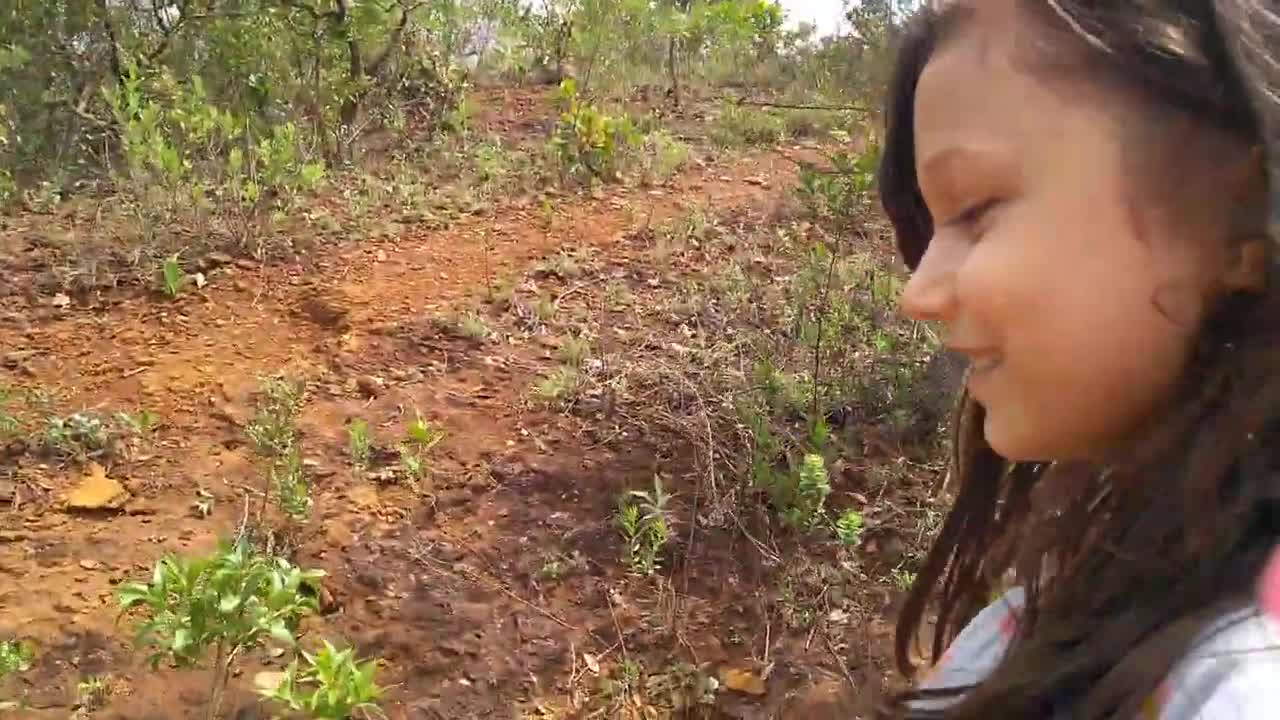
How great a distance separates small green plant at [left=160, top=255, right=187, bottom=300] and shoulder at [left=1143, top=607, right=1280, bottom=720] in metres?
2.93

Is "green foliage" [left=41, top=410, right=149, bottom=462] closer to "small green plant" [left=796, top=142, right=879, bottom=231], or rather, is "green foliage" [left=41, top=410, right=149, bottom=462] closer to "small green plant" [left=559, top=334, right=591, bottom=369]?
"small green plant" [left=559, top=334, right=591, bottom=369]

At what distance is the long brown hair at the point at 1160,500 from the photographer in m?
0.69

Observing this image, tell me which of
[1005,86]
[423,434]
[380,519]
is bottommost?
[380,519]

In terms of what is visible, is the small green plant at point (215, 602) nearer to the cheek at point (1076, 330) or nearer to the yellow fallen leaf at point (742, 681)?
the yellow fallen leaf at point (742, 681)

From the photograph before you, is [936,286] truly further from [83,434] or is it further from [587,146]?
[587,146]

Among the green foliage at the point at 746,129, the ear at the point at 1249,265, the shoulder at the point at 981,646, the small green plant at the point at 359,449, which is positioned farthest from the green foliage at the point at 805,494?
the green foliage at the point at 746,129

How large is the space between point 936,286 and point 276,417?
1.91 meters

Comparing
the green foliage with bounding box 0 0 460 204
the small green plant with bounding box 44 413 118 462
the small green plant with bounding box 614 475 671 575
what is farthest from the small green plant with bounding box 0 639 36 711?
the green foliage with bounding box 0 0 460 204

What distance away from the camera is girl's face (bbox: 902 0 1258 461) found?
0.70 meters

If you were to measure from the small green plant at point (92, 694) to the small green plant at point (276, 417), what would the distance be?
0.66 meters

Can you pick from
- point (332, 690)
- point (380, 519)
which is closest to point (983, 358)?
point (332, 690)

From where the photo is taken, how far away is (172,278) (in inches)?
120

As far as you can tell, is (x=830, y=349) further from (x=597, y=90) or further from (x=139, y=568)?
(x=597, y=90)

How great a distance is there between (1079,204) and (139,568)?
1.91 meters
